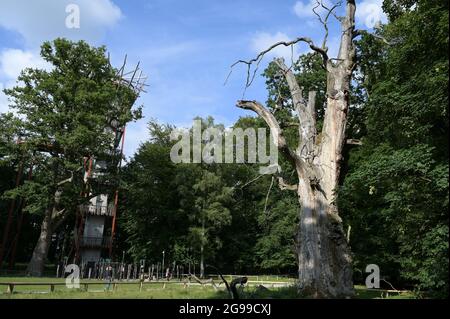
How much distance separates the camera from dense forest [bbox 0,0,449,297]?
9508 mm

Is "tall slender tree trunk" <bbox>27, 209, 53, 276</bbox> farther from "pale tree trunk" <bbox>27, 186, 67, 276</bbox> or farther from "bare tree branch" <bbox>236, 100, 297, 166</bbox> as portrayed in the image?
"bare tree branch" <bbox>236, 100, 297, 166</bbox>

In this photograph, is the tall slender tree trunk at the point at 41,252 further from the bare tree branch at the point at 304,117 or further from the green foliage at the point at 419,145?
the green foliage at the point at 419,145

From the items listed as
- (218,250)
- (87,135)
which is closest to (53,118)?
(87,135)

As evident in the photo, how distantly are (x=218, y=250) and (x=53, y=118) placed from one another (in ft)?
59.4

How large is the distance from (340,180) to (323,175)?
14441 mm

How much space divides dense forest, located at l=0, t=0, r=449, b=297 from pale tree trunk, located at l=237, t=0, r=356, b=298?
0.78 m

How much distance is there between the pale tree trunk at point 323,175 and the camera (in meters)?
10.7

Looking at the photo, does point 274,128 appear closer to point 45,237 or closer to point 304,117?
point 304,117

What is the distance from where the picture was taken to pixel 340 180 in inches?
1019

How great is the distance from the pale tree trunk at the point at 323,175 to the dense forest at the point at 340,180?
78 centimetres

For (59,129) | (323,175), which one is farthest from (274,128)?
(59,129)

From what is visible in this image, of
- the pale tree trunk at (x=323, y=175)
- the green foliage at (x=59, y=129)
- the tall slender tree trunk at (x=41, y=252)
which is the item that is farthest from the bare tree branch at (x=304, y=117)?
the tall slender tree trunk at (x=41, y=252)

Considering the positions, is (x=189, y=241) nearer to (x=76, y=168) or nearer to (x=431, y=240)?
(x=76, y=168)

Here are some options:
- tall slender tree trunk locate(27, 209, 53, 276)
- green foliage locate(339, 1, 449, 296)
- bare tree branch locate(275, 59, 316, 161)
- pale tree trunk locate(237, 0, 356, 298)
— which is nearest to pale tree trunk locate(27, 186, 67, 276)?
tall slender tree trunk locate(27, 209, 53, 276)
